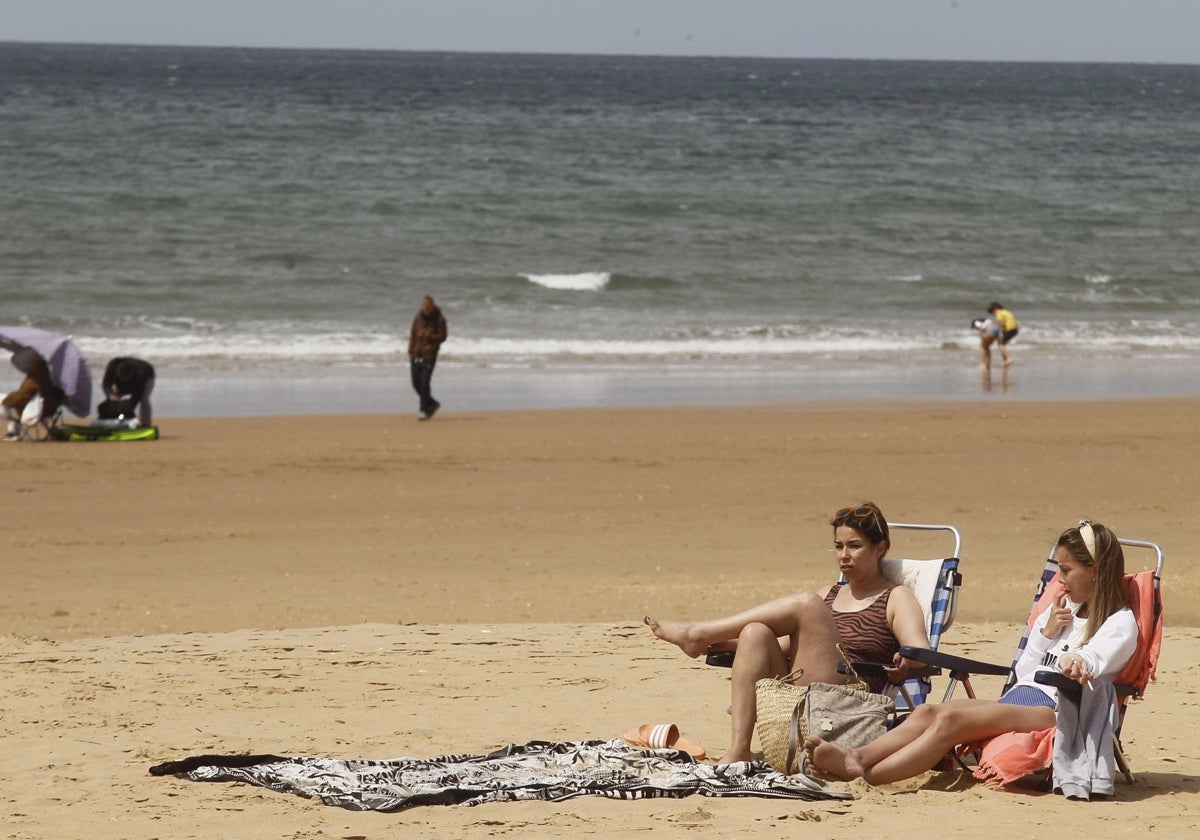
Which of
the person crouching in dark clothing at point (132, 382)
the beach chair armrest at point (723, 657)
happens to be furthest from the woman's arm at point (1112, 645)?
the person crouching in dark clothing at point (132, 382)

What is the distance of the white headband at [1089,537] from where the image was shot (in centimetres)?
478

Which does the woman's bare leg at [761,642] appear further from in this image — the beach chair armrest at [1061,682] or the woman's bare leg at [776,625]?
the beach chair armrest at [1061,682]

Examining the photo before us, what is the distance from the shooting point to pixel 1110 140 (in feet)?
190

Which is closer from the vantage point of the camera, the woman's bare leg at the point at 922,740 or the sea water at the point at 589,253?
the woman's bare leg at the point at 922,740

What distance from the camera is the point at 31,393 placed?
13.9 m

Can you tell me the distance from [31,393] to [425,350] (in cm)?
357

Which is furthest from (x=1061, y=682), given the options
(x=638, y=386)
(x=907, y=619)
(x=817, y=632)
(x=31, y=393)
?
(x=638, y=386)

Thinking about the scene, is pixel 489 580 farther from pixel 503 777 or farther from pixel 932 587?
pixel 503 777

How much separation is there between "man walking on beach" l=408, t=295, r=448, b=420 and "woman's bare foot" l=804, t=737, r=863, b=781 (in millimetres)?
10429

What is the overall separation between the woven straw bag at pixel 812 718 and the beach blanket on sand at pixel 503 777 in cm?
7

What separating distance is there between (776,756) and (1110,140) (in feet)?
187

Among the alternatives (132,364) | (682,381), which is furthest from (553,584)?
(682,381)

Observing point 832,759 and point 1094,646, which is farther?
point 832,759

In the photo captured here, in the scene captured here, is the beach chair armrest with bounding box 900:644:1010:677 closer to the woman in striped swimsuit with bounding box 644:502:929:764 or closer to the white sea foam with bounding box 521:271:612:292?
the woman in striped swimsuit with bounding box 644:502:929:764
